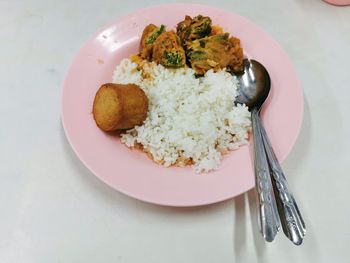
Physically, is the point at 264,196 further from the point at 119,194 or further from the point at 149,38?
the point at 149,38

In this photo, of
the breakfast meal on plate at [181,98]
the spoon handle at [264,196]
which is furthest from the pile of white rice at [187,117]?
the spoon handle at [264,196]

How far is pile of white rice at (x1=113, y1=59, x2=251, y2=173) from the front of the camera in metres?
1.29

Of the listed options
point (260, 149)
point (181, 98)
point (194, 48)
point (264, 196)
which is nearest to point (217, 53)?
point (194, 48)

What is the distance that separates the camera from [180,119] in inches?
53.1

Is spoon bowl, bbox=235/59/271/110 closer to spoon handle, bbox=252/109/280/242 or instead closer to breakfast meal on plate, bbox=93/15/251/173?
breakfast meal on plate, bbox=93/15/251/173

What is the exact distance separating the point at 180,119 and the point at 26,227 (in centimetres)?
62

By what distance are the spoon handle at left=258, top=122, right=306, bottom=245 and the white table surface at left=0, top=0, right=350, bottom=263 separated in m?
0.13

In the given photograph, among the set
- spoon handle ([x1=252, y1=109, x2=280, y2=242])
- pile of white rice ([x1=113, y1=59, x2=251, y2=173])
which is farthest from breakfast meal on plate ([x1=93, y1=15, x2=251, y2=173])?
spoon handle ([x1=252, y1=109, x2=280, y2=242])

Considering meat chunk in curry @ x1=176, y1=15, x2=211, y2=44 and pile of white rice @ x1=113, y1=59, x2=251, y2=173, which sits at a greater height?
meat chunk in curry @ x1=176, y1=15, x2=211, y2=44

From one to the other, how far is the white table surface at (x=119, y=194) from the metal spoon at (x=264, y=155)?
13cm

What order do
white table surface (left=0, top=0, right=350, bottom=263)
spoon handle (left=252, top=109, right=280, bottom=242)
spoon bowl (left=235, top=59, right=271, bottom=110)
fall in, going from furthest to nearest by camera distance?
1. spoon bowl (left=235, top=59, right=271, bottom=110)
2. white table surface (left=0, top=0, right=350, bottom=263)
3. spoon handle (left=252, top=109, right=280, bottom=242)

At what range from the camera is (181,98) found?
139 cm

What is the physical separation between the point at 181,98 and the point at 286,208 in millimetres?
531

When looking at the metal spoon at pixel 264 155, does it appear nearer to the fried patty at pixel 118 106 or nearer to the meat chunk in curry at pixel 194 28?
the meat chunk in curry at pixel 194 28
